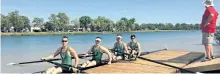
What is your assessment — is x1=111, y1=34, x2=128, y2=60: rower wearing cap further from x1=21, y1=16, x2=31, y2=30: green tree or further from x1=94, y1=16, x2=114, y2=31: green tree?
x1=94, y1=16, x2=114, y2=31: green tree

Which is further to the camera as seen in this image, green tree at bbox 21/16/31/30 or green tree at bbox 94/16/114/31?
green tree at bbox 94/16/114/31

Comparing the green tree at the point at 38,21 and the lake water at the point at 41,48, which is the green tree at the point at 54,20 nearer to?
the green tree at the point at 38,21

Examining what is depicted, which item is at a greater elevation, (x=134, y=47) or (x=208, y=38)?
(x=208, y=38)

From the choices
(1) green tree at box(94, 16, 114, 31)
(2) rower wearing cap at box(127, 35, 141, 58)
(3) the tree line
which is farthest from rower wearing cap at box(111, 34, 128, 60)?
(1) green tree at box(94, 16, 114, 31)

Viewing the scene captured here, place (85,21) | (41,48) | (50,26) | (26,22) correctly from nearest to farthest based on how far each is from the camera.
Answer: (41,48) < (26,22) < (50,26) < (85,21)

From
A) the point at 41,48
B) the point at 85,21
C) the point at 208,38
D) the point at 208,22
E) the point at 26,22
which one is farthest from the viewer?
the point at 85,21

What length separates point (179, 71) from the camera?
8898 millimetres

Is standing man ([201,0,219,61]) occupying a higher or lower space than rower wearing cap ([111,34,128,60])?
higher

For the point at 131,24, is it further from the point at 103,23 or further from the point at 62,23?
the point at 62,23

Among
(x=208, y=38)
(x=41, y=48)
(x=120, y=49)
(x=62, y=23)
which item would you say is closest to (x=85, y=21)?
(x=62, y=23)

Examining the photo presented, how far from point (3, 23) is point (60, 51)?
92.5 m

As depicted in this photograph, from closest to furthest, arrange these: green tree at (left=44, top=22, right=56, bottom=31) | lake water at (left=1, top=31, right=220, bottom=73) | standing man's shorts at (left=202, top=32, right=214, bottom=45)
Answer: standing man's shorts at (left=202, top=32, right=214, bottom=45), lake water at (left=1, top=31, right=220, bottom=73), green tree at (left=44, top=22, right=56, bottom=31)

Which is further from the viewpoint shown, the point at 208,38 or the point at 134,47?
the point at 134,47

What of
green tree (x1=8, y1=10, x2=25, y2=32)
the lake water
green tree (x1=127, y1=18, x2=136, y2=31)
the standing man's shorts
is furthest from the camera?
green tree (x1=127, y1=18, x2=136, y2=31)
